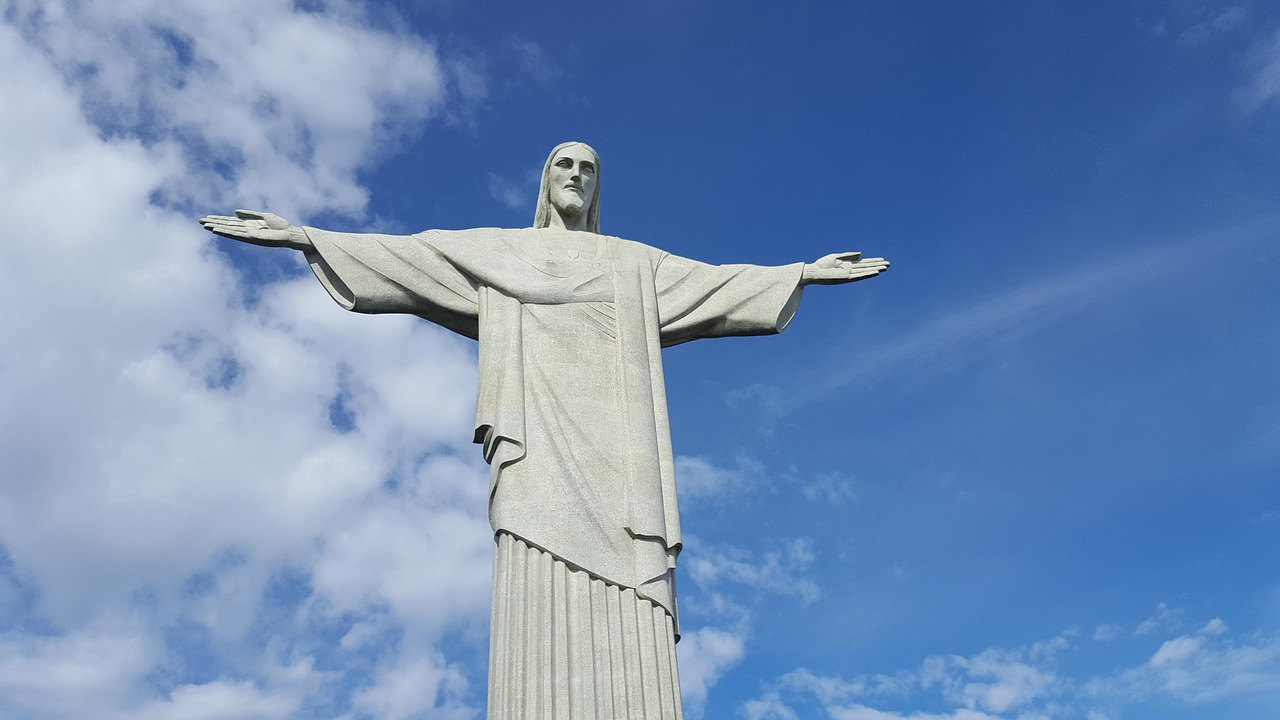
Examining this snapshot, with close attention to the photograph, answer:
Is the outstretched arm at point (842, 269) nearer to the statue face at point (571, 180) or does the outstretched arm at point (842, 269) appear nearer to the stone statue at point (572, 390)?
the stone statue at point (572, 390)

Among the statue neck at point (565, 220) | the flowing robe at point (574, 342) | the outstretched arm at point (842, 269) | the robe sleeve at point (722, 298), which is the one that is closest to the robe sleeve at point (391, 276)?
the flowing robe at point (574, 342)

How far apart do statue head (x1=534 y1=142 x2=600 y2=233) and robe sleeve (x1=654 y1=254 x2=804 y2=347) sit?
1119mm

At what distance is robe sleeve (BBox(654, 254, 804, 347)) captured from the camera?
13.4 m

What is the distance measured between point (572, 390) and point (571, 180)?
3.10m

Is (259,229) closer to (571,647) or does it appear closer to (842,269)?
(571,647)

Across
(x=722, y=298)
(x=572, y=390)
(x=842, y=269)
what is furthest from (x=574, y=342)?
(x=842, y=269)

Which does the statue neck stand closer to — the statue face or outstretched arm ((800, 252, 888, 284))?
the statue face

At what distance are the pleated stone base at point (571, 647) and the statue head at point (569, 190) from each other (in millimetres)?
4456

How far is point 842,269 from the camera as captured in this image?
13922mm

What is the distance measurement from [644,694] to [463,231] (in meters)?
5.67

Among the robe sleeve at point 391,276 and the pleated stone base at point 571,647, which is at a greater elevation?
the robe sleeve at point 391,276

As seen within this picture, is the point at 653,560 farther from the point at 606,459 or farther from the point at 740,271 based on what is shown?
the point at 740,271

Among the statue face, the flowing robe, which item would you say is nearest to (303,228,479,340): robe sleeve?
the flowing robe

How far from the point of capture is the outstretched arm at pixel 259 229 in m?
12.1
